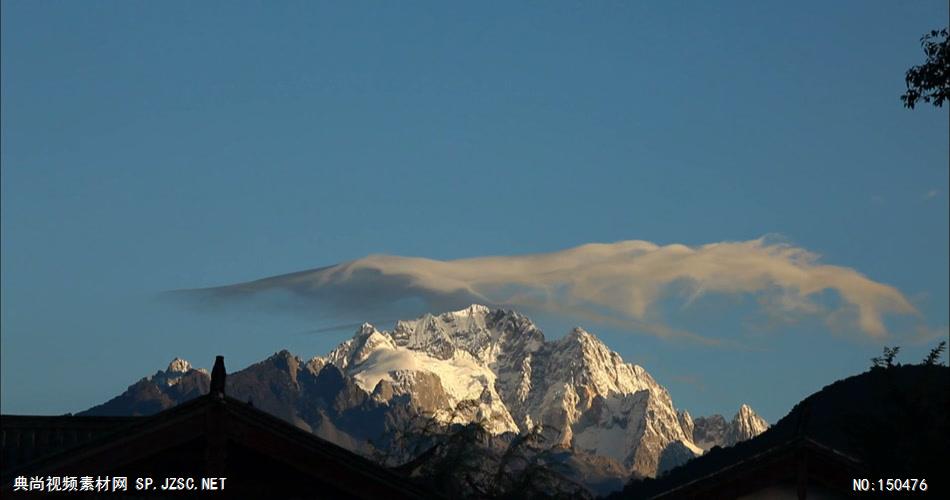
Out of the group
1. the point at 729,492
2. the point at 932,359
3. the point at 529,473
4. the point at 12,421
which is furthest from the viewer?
the point at 529,473

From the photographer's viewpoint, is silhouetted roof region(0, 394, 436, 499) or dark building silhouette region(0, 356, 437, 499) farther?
silhouetted roof region(0, 394, 436, 499)

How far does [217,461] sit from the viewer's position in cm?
2861

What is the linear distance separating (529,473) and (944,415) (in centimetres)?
3253

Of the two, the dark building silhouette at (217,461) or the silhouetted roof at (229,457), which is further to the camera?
the silhouetted roof at (229,457)

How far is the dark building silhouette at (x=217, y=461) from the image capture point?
28.0 meters

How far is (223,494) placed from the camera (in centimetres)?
2894

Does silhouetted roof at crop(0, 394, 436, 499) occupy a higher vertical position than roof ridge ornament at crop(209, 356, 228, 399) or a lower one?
lower

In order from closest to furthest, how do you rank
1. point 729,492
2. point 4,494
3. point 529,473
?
point 4,494
point 729,492
point 529,473

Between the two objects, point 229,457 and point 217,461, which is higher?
point 229,457

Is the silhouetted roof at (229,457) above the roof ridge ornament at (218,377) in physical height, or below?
below

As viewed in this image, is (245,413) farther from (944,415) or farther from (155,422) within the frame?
(944,415)

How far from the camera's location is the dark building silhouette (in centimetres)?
2805

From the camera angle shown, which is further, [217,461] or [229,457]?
[229,457]

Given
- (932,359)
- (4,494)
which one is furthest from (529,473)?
(4,494)
